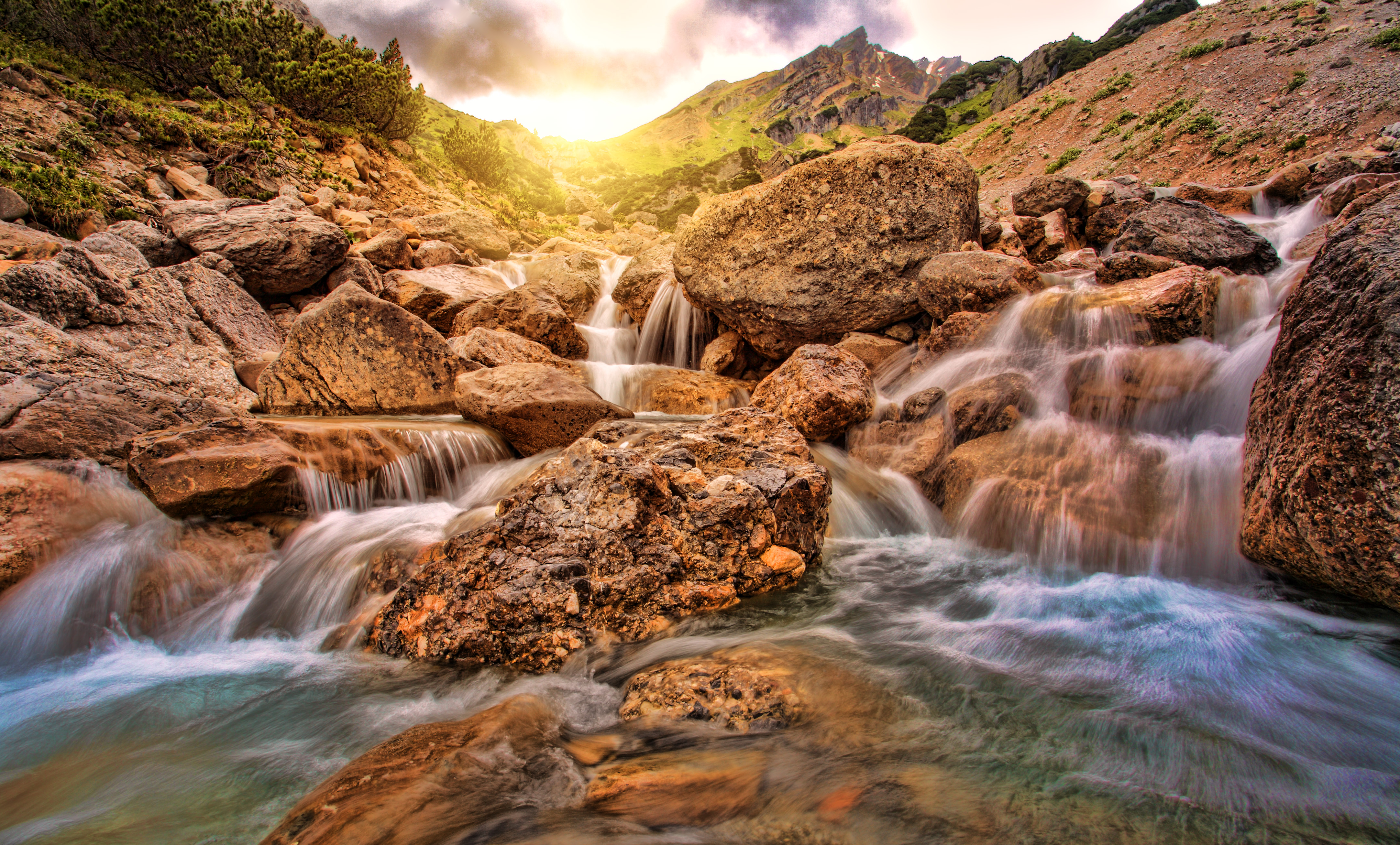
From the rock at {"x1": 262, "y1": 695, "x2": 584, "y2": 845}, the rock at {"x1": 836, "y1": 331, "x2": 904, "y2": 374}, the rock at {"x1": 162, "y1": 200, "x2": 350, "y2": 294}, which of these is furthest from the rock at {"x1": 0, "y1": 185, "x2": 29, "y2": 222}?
the rock at {"x1": 836, "y1": 331, "x2": 904, "y2": 374}

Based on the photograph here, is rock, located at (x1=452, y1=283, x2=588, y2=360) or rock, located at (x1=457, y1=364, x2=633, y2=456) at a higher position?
rock, located at (x1=452, y1=283, x2=588, y2=360)

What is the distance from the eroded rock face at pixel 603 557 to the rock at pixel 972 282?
501 centimetres

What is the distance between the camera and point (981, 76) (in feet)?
195

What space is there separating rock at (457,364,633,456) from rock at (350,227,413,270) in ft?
24.2

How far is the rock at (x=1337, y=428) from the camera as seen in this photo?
2.67 m

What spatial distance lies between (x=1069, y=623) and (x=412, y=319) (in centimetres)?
772

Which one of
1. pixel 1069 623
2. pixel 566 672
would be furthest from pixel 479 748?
pixel 1069 623

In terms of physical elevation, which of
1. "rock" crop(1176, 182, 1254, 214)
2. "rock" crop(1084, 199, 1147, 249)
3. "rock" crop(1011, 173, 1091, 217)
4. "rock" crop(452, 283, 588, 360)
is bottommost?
"rock" crop(452, 283, 588, 360)

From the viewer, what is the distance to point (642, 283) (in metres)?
12.1

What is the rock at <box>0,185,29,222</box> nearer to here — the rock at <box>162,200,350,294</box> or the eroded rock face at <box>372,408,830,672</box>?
the rock at <box>162,200,350,294</box>

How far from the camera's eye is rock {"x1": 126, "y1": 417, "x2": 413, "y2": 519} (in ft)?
13.3

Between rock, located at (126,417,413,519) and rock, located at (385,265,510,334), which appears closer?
rock, located at (126,417,413,519)

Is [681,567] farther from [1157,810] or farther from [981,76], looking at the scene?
[981,76]

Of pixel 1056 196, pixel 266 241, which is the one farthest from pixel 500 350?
pixel 1056 196
